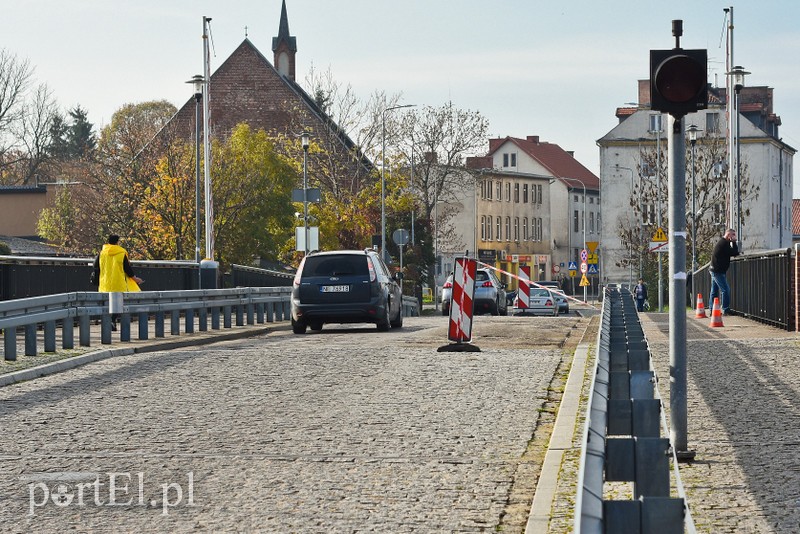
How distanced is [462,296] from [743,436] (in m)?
8.95

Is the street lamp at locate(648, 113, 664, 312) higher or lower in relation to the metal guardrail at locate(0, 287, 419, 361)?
higher

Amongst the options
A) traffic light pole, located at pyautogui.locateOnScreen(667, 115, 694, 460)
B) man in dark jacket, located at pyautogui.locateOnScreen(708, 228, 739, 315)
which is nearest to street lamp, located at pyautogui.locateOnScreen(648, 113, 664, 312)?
man in dark jacket, located at pyautogui.locateOnScreen(708, 228, 739, 315)

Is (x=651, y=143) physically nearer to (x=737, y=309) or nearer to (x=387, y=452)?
(x=737, y=309)

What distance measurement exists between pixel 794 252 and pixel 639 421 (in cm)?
1603

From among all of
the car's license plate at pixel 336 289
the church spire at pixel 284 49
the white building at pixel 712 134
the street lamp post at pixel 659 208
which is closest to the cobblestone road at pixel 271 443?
the car's license plate at pixel 336 289

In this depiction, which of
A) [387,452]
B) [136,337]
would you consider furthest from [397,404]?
[136,337]

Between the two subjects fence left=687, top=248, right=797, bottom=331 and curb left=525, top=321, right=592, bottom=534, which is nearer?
curb left=525, top=321, right=592, bottom=534

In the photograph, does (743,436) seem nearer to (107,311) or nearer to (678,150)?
(678,150)

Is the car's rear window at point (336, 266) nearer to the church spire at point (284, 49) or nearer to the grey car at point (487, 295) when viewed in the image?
the grey car at point (487, 295)

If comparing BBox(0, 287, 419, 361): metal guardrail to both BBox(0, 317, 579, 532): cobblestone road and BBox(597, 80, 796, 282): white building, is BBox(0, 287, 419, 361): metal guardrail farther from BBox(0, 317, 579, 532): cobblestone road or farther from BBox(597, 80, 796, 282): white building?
BBox(597, 80, 796, 282): white building

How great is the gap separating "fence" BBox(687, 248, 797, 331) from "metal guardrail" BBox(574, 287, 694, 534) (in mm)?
13454

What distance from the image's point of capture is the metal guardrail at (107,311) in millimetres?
17609

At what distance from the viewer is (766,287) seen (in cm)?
2550

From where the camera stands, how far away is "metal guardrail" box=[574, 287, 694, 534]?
4.53 metres
